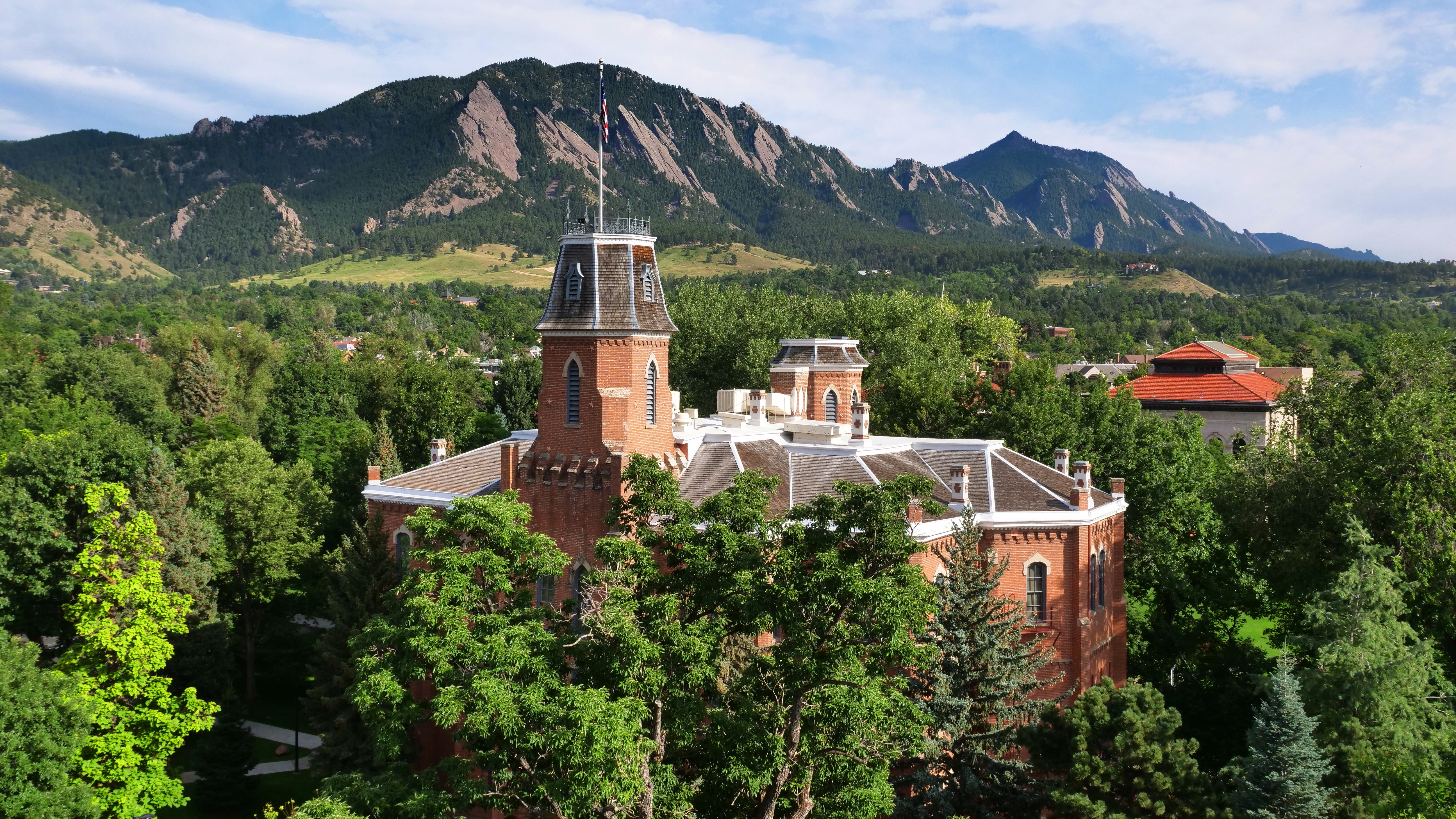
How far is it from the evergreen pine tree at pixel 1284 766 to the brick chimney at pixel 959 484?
1185cm

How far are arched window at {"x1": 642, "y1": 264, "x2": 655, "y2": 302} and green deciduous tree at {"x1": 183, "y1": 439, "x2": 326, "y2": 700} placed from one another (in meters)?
23.8

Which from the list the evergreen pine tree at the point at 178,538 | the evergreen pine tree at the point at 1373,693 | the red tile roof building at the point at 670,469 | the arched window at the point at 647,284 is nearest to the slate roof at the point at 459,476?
the red tile roof building at the point at 670,469

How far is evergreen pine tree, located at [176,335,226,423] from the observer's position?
87.6 meters

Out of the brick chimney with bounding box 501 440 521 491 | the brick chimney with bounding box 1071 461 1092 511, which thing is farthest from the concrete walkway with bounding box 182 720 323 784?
the brick chimney with bounding box 1071 461 1092 511

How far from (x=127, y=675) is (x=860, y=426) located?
26792mm

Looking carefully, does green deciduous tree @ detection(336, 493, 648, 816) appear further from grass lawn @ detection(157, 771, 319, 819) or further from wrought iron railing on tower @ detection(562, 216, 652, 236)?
grass lawn @ detection(157, 771, 319, 819)

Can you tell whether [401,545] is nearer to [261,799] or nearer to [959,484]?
[261,799]

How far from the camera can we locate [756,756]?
75.3 ft

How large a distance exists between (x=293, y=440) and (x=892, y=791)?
6680 cm

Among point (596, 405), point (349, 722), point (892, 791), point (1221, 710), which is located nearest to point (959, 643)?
point (892, 791)

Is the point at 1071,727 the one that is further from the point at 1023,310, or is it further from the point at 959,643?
the point at 1023,310

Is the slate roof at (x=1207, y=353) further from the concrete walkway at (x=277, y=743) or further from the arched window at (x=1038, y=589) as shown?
the concrete walkway at (x=277, y=743)

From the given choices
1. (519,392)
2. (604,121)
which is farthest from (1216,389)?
(604,121)

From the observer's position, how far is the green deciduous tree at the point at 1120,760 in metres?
26.9
